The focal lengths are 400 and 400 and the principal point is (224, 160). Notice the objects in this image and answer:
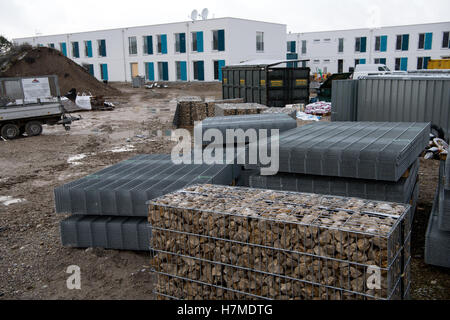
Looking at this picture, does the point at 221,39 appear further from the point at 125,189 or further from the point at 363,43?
the point at 125,189

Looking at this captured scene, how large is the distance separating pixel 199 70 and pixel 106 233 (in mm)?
38303

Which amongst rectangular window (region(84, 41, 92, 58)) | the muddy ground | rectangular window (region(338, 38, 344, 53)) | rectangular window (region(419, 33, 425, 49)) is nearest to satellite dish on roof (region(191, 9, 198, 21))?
rectangular window (region(84, 41, 92, 58))

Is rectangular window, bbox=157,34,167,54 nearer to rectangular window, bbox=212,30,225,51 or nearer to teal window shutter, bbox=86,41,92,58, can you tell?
rectangular window, bbox=212,30,225,51

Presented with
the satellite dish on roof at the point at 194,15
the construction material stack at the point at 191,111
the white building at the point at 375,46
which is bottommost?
the construction material stack at the point at 191,111

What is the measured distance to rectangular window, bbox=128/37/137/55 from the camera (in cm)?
4684

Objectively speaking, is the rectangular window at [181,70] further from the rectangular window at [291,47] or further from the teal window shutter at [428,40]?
the teal window shutter at [428,40]

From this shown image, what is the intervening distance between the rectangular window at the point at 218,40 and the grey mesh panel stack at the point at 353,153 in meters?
35.4

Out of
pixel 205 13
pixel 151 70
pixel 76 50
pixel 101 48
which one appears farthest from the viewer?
pixel 76 50

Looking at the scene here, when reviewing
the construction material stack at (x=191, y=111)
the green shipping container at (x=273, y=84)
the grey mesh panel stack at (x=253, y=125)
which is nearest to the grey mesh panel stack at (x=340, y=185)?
the grey mesh panel stack at (x=253, y=125)

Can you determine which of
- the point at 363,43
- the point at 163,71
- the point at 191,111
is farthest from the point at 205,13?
the point at 191,111

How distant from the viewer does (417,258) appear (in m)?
5.44

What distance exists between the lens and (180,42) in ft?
142

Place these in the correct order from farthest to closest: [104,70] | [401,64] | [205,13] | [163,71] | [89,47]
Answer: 1. [89,47]
2. [104,70]
3. [163,71]
4. [401,64]
5. [205,13]

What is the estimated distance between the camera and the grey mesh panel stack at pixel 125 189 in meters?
5.74
